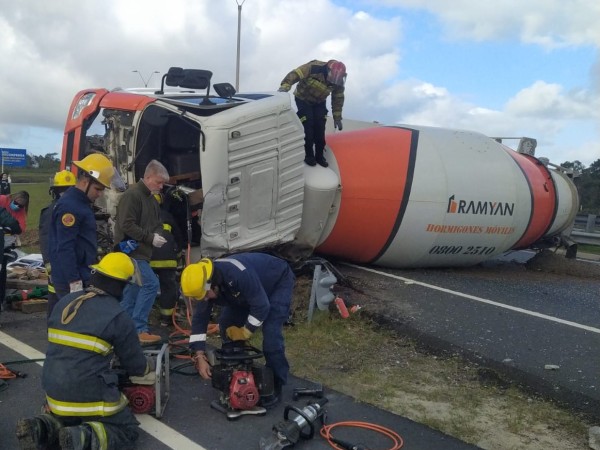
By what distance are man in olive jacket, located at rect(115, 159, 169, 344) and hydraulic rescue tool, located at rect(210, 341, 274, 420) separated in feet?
4.93

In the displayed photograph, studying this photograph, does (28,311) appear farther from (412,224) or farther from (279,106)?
(412,224)

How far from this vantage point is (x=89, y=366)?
10.8 ft

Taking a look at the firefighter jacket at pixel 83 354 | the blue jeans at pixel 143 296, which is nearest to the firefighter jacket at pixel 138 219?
the blue jeans at pixel 143 296

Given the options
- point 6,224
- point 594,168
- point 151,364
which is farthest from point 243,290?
point 594,168

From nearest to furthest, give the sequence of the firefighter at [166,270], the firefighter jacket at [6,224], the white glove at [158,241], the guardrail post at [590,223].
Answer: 1. the white glove at [158,241]
2. the firefighter jacket at [6,224]
3. the firefighter at [166,270]
4. the guardrail post at [590,223]

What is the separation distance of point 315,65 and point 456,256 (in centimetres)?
340

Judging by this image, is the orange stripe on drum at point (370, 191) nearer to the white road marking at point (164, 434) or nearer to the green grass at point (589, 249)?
the white road marking at point (164, 434)

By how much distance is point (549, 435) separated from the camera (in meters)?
3.90

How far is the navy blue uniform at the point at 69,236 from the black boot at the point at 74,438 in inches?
59.9

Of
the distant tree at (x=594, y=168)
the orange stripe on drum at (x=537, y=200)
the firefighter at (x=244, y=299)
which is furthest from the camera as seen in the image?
the distant tree at (x=594, y=168)

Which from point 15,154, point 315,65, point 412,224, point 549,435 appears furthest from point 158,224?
point 15,154

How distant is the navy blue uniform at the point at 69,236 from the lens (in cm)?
436

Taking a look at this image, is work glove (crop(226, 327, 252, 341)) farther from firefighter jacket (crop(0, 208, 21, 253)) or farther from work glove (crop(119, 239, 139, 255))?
firefighter jacket (crop(0, 208, 21, 253))

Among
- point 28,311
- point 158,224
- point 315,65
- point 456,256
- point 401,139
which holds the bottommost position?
point 28,311
